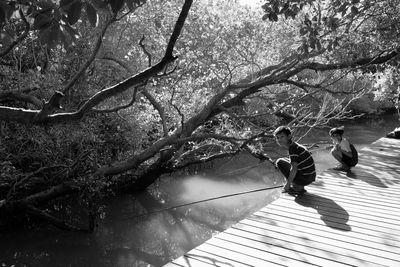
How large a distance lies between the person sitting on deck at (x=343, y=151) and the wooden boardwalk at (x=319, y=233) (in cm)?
82

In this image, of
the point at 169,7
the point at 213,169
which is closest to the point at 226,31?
the point at 169,7

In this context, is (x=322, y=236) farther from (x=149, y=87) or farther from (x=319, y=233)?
(x=149, y=87)

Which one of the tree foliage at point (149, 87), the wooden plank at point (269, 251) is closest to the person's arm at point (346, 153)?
the tree foliage at point (149, 87)

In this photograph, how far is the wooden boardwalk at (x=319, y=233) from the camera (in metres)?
3.50

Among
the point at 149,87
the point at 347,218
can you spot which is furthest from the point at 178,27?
the point at 149,87

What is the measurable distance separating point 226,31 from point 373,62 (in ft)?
18.8

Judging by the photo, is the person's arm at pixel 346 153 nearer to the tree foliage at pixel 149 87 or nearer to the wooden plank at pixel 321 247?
the tree foliage at pixel 149 87

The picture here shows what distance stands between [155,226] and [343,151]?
4051 mm

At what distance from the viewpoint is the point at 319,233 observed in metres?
4.14

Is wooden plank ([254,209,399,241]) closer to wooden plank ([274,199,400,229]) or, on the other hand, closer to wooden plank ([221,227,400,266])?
wooden plank ([274,199,400,229])

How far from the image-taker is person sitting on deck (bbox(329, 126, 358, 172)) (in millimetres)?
6914

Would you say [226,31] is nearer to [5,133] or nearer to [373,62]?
[373,62]

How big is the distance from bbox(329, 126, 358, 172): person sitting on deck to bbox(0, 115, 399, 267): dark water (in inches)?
91.3

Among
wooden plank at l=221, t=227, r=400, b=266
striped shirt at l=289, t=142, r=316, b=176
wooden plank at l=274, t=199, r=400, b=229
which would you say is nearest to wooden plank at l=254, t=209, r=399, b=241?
wooden plank at l=274, t=199, r=400, b=229
